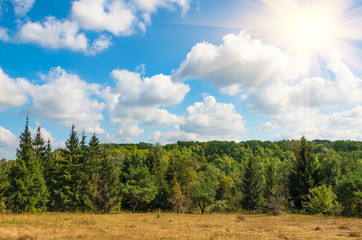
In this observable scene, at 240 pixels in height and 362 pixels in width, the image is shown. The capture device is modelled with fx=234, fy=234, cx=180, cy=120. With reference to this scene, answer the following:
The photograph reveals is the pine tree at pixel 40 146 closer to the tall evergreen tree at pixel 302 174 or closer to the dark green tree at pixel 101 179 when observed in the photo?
the dark green tree at pixel 101 179

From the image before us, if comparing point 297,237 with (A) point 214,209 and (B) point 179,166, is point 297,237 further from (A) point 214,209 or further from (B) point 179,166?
(A) point 214,209

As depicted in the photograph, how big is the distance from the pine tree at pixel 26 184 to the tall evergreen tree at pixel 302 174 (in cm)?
3880

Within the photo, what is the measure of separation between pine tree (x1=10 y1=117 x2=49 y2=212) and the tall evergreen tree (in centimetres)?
3880

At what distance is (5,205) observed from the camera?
106ft

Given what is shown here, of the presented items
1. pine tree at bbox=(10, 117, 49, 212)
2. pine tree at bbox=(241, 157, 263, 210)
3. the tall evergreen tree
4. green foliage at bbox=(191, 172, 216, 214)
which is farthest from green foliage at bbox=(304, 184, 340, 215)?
pine tree at bbox=(10, 117, 49, 212)

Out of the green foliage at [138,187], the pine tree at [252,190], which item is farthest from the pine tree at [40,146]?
the pine tree at [252,190]

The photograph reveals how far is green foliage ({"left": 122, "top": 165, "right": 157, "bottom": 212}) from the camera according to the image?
3503 cm

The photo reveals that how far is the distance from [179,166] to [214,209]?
41.2 feet

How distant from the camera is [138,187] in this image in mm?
35562

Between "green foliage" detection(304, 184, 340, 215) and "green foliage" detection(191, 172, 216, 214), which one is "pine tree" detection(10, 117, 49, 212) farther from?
"green foliage" detection(304, 184, 340, 215)

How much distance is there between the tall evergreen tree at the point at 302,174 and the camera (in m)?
36.6

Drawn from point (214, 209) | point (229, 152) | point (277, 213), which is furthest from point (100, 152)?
point (229, 152)

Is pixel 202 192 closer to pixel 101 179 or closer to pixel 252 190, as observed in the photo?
pixel 252 190

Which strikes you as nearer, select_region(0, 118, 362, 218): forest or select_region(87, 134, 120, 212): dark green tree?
select_region(0, 118, 362, 218): forest
